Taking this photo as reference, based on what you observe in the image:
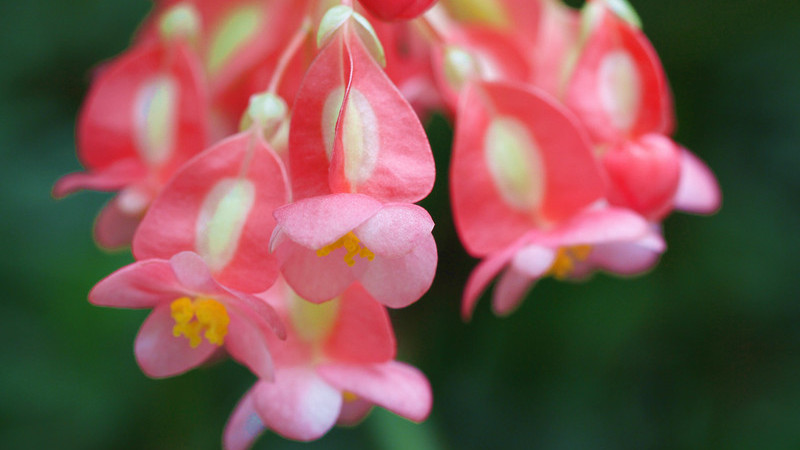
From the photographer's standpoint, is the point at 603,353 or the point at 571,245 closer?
the point at 571,245

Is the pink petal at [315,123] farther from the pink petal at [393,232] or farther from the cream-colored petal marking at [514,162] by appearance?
the cream-colored petal marking at [514,162]

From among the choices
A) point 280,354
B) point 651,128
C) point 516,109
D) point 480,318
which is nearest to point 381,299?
point 280,354

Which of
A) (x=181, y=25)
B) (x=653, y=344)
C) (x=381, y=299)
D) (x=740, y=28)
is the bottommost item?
(x=653, y=344)

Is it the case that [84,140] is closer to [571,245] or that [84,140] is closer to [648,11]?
[571,245]

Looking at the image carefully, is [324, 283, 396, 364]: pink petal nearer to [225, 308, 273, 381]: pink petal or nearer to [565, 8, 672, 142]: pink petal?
[225, 308, 273, 381]: pink petal

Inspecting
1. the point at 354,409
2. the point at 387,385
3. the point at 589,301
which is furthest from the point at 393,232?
the point at 589,301

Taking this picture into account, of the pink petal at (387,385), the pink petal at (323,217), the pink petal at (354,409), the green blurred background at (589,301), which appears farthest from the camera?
the green blurred background at (589,301)

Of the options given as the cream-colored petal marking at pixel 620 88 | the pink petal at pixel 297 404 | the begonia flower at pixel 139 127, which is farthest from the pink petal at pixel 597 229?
the begonia flower at pixel 139 127
